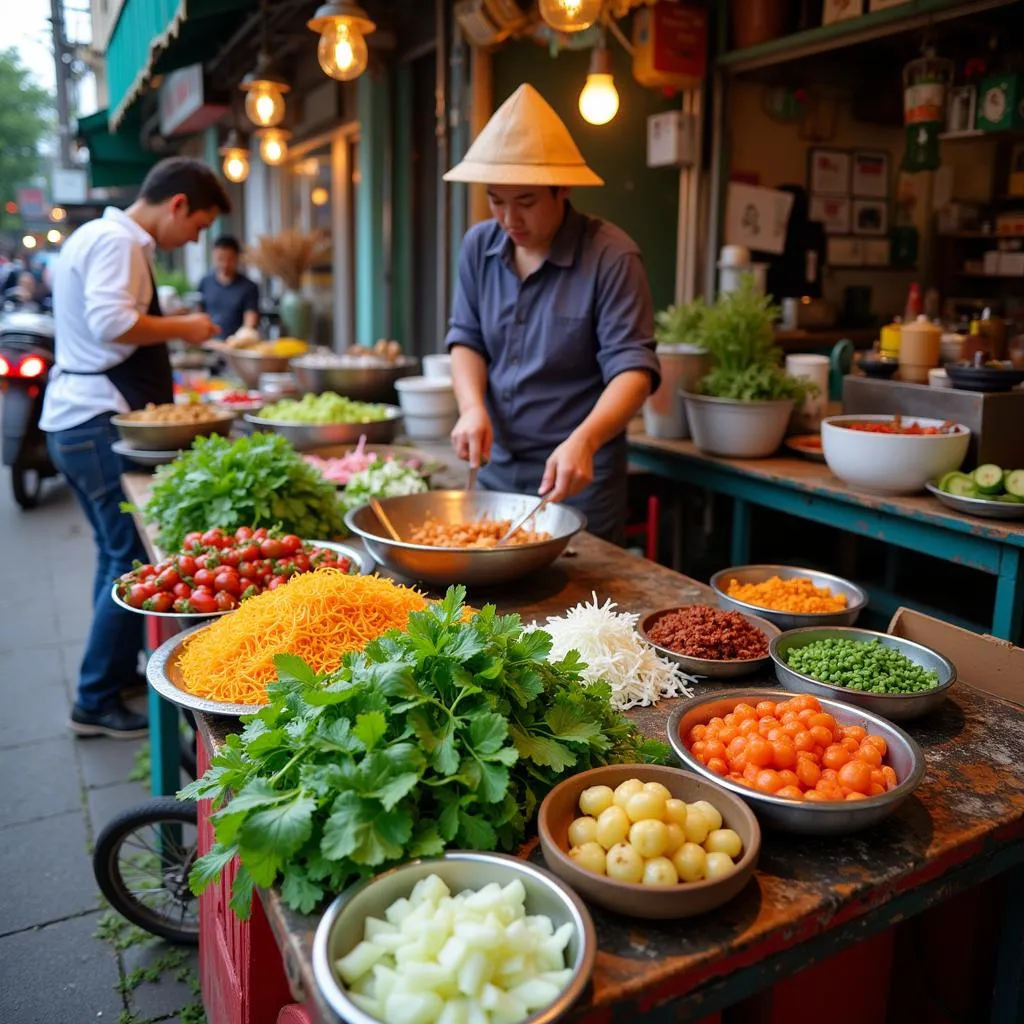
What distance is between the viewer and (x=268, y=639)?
182 centimetres

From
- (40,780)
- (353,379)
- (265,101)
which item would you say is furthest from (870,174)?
(40,780)

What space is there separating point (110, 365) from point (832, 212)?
237 inches

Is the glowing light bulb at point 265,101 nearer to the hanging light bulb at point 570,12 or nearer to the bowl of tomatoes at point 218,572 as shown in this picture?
the hanging light bulb at point 570,12

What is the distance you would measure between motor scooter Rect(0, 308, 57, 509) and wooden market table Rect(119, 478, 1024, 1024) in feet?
22.6

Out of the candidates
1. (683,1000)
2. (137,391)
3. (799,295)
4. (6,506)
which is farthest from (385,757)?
(6,506)

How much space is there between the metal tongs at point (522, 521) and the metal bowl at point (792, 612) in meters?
0.51

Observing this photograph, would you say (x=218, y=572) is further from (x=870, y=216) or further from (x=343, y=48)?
(x=870, y=216)

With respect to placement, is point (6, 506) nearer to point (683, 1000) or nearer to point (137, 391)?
point (137, 391)

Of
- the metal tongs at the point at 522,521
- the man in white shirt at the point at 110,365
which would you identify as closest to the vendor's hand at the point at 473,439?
the metal tongs at the point at 522,521

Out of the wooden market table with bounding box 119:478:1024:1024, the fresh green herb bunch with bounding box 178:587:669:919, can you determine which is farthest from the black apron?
the fresh green herb bunch with bounding box 178:587:669:919

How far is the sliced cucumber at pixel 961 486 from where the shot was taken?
3223 millimetres

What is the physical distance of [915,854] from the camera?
141 centimetres

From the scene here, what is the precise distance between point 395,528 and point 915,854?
5.73 ft

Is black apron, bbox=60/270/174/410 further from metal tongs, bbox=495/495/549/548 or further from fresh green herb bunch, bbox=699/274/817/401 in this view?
fresh green herb bunch, bbox=699/274/817/401
